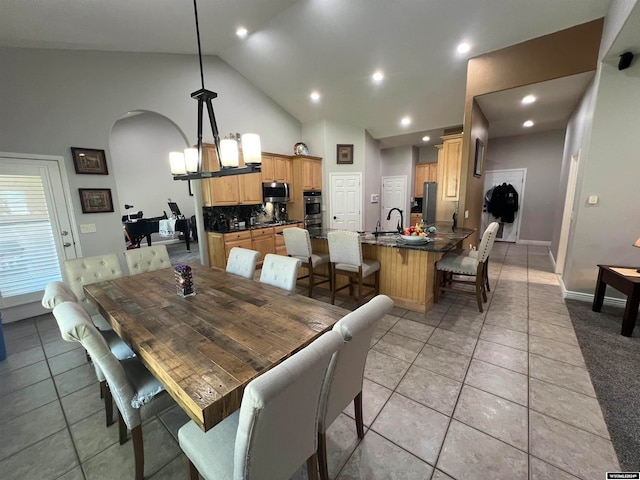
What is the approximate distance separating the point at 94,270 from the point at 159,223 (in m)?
4.47

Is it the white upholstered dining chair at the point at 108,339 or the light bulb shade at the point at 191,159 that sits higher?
the light bulb shade at the point at 191,159

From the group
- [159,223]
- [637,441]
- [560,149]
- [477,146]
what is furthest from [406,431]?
[560,149]

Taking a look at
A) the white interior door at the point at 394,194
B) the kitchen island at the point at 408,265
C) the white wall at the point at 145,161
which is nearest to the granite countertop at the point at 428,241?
the kitchen island at the point at 408,265

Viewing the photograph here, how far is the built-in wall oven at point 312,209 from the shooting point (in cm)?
594

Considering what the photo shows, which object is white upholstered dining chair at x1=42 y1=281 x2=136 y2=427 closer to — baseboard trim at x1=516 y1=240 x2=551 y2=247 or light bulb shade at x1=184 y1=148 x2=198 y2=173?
light bulb shade at x1=184 y1=148 x2=198 y2=173

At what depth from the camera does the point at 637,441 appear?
58.1 inches

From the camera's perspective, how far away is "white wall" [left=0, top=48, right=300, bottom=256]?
2975 millimetres

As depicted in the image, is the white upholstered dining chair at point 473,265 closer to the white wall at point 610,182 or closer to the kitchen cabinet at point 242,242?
the white wall at point 610,182

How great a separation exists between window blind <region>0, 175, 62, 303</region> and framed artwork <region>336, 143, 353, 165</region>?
501 cm

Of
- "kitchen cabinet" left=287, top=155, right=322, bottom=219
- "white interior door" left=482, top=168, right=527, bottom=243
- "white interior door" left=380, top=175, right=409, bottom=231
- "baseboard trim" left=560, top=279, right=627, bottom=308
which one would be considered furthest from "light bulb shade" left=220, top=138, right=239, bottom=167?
"white interior door" left=482, top=168, right=527, bottom=243

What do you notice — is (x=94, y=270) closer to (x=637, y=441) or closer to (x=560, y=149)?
(x=637, y=441)

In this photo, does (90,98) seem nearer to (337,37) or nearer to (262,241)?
(262,241)

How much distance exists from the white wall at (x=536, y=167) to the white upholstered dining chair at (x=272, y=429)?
7.75 meters

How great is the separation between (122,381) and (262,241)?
3978mm
